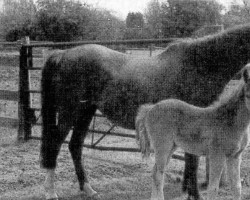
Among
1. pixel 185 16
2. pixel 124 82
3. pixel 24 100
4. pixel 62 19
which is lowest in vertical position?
pixel 24 100

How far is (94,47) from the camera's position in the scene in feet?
17.5

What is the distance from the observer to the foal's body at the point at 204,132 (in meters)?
3.71

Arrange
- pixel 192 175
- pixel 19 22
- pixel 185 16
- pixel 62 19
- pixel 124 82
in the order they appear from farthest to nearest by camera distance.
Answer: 1. pixel 19 22
2. pixel 62 19
3. pixel 185 16
4. pixel 124 82
5. pixel 192 175

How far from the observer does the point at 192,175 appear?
4664 mm

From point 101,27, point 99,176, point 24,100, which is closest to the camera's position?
point 99,176

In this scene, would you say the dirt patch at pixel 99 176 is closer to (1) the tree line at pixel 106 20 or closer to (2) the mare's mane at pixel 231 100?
(2) the mare's mane at pixel 231 100

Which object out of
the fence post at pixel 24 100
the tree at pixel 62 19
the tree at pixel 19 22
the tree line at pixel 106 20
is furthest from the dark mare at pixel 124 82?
the tree at pixel 19 22

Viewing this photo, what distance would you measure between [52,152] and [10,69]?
41.7 ft

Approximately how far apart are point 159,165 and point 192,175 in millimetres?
806

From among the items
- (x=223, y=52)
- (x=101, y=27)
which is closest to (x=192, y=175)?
(x=223, y=52)

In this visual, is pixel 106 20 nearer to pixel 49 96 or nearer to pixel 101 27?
pixel 101 27

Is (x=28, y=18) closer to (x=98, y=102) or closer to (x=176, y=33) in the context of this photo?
(x=176, y=33)

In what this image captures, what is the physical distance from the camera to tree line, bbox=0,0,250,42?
19984 millimetres

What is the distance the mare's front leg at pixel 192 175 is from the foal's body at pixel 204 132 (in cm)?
62
